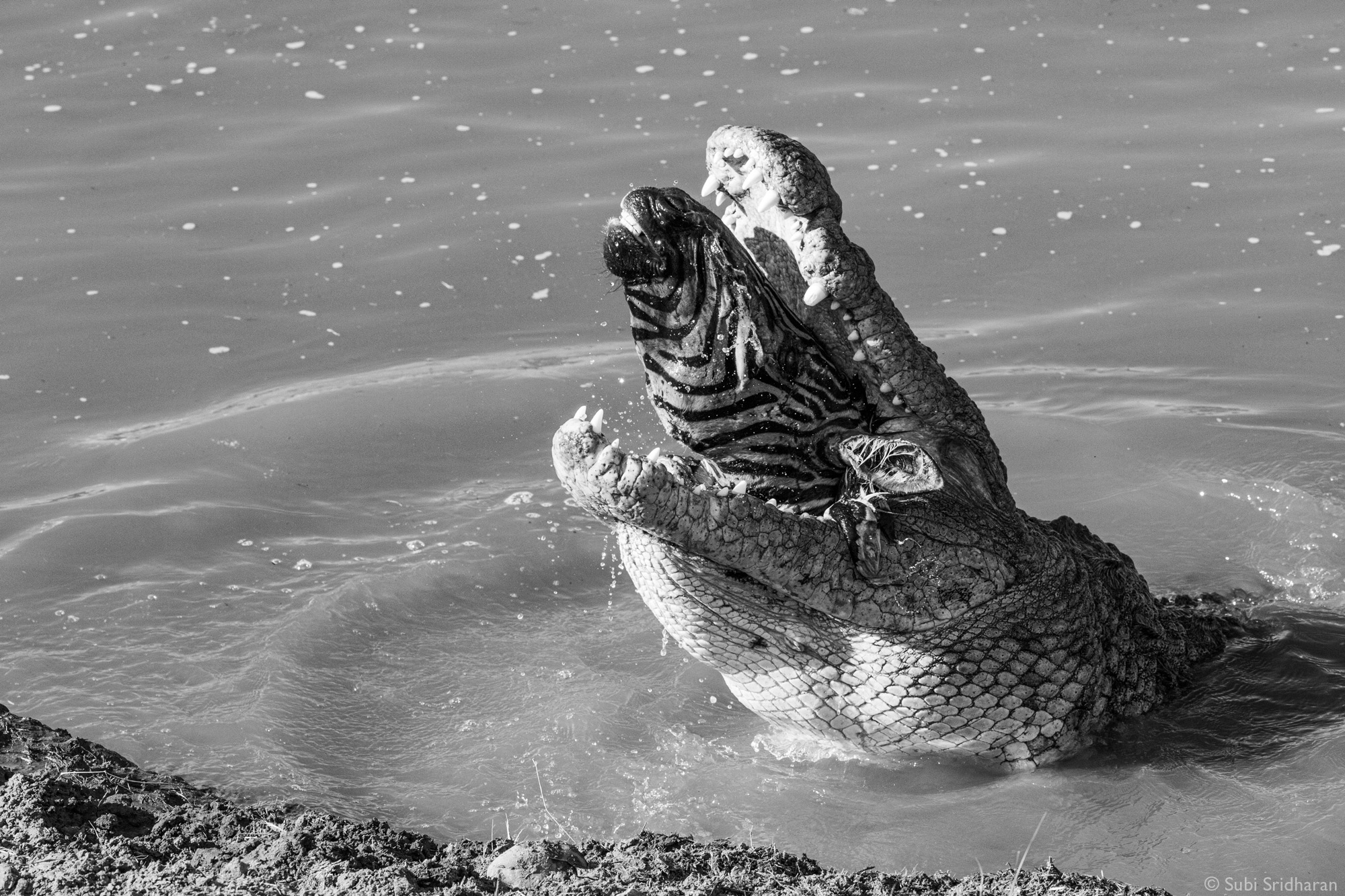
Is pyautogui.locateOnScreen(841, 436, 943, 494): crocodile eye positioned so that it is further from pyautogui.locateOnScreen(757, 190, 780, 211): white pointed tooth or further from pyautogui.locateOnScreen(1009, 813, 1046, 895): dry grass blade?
pyautogui.locateOnScreen(1009, 813, 1046, 895): dry grass blade

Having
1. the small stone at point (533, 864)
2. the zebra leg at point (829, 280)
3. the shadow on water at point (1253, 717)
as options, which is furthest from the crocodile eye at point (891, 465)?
the small stone at point (533, 864)

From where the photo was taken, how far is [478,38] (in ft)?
38.1

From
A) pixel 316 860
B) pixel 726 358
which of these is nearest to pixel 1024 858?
pixel 726 358

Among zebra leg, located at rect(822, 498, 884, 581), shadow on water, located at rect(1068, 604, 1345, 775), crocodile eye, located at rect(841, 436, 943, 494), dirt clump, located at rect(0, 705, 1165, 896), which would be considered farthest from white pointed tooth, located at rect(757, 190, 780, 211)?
shadow on water, located at rect(1068, 604, 1345, 775)

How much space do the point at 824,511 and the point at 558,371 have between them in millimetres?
3802

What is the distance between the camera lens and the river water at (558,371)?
4.86 metres

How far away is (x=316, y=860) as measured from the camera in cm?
382

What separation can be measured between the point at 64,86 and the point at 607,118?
13.5 feet

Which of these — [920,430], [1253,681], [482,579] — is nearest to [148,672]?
[482,579]

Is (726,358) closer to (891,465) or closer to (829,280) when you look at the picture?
(829,280)

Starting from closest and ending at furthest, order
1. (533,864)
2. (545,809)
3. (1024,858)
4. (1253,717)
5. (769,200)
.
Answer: (533,864) → (769,200) → (1024,858) → (545,809) → (1253,717)

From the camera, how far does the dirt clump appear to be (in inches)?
144

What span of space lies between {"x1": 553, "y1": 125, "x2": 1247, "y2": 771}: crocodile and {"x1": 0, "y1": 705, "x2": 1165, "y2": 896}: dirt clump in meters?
0.59

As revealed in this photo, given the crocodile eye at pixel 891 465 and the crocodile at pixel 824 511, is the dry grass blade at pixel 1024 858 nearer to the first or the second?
the crocodile at pixel 824 511
